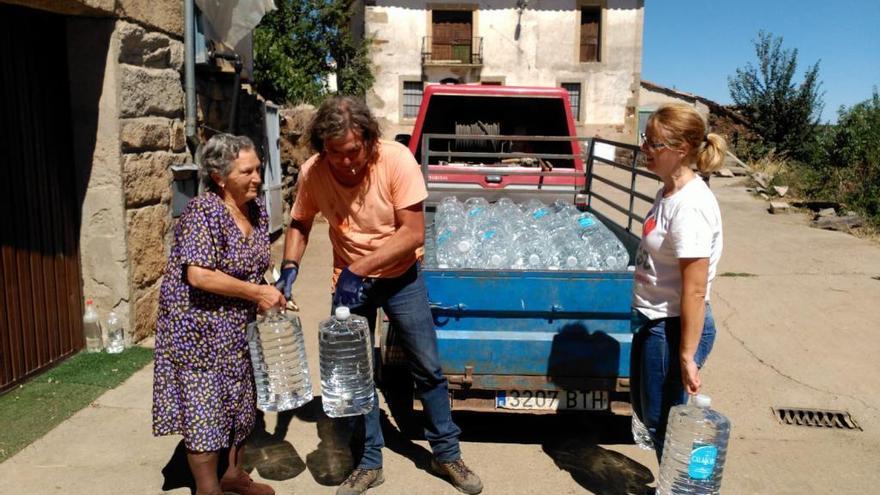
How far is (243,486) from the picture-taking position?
3328mm

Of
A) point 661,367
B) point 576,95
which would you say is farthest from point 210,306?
point 576,95

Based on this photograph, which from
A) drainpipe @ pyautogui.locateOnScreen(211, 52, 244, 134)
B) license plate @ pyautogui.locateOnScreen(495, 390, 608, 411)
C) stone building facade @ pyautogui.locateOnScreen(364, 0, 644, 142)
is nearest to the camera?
license plate @ pyautogui.locateOnScreen(495, 390, 608, 411)

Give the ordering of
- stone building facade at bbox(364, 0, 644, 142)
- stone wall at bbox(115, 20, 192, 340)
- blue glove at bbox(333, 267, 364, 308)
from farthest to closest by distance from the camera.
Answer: stone building facade at bbox(364, 0, 644, 142), stone wall at bbox(115, 20, 192, 340), blue glove at bbox(333, 267, 364, 308)

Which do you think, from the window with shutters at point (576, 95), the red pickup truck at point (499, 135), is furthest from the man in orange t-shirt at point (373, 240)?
the window with shutters at point (576, 95)

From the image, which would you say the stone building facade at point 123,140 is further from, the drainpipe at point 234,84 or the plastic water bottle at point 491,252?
A: the plastic water bottle at point 491,252

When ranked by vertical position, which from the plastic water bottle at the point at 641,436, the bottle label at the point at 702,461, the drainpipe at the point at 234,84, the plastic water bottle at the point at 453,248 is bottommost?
the plastic water bottle at the point at 641,436

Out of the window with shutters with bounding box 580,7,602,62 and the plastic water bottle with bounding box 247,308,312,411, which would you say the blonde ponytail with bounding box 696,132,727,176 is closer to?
the plastic water bottle with bounding box 247,308,312,411

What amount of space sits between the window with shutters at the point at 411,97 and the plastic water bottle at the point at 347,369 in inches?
1037

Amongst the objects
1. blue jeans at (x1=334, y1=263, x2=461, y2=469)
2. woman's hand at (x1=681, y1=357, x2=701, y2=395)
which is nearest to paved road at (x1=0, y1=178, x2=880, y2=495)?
blue jeans at (x1=334, y1=263, x2=461, y2=469)

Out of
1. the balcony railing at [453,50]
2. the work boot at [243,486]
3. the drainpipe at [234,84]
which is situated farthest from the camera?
the balcony railing at [453,50]

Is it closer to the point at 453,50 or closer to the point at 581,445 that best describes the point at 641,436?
the point at 581,445

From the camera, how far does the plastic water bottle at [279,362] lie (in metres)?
3.14

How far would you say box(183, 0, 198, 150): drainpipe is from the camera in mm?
5938

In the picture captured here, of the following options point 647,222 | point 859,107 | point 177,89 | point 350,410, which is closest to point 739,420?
point 647,222
